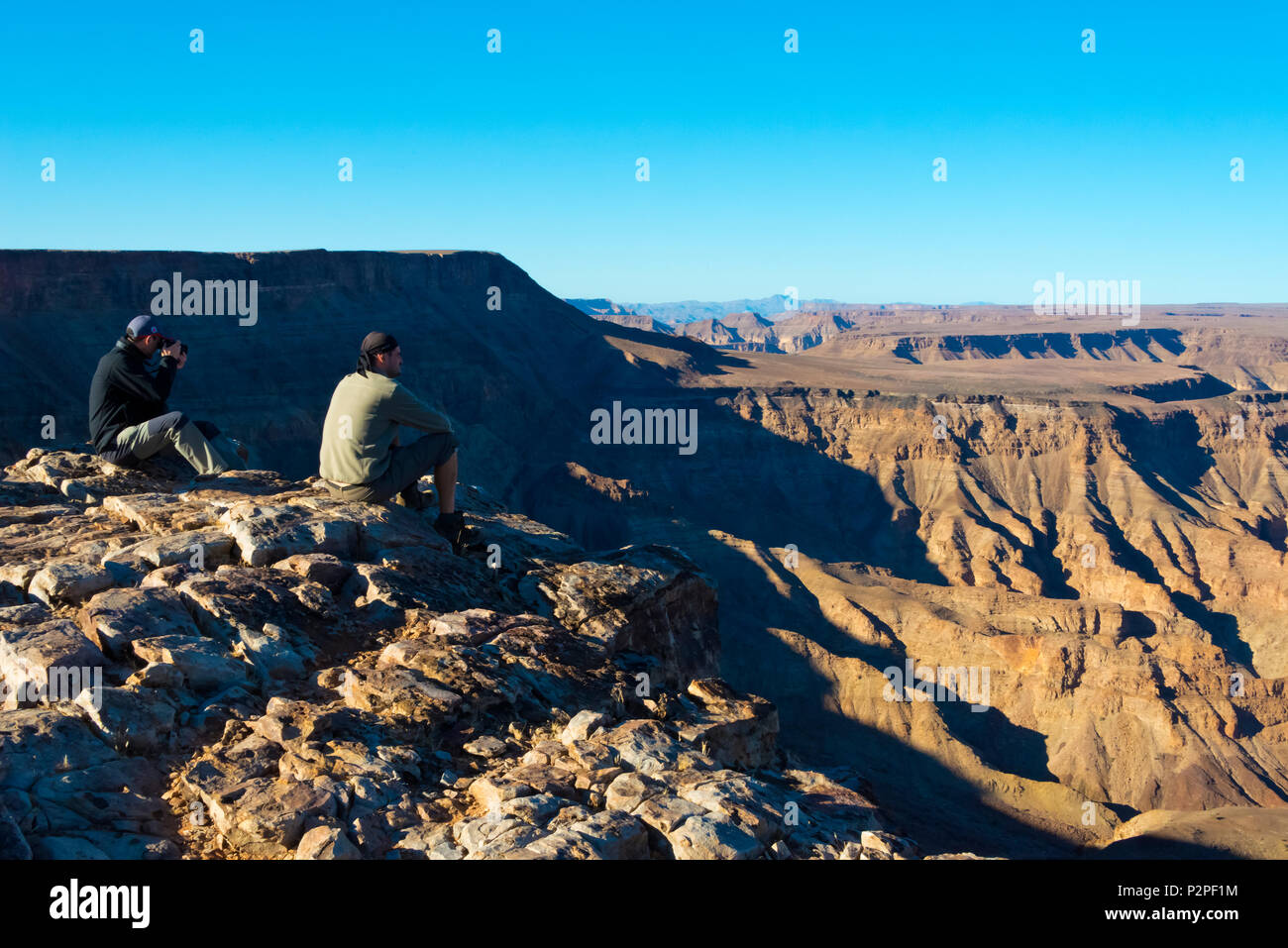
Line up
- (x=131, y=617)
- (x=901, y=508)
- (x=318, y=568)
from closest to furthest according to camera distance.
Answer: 1. (x=131, y=617)
2. (x=318, y=568)
3. (x=901, y=508)

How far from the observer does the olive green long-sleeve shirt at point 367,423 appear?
775 centimetres

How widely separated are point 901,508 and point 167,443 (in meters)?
69.2

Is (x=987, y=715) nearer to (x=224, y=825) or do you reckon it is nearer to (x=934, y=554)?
(x=934, y=554)

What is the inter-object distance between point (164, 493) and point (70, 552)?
1.76 meters

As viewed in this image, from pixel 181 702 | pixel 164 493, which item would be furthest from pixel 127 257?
pixel 181 702

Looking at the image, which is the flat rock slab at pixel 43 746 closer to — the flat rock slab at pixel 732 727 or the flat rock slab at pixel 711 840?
the flat rock slab at pixel 711 840

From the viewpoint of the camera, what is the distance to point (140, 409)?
951cm

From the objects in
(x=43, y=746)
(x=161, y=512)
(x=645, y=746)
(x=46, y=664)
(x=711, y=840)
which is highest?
(x=161, y=512)

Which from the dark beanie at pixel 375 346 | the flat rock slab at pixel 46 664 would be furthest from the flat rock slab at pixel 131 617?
the dark beanie at pixel 375 346

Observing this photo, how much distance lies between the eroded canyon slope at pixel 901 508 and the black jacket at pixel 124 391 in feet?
54.4

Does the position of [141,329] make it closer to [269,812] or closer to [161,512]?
[161,512]

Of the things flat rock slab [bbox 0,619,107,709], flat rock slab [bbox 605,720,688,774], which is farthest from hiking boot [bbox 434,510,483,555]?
flat rock slab [bbox 0,619,107,709]

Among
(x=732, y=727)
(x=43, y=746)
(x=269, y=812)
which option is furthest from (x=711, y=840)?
(x=43, y=746)
